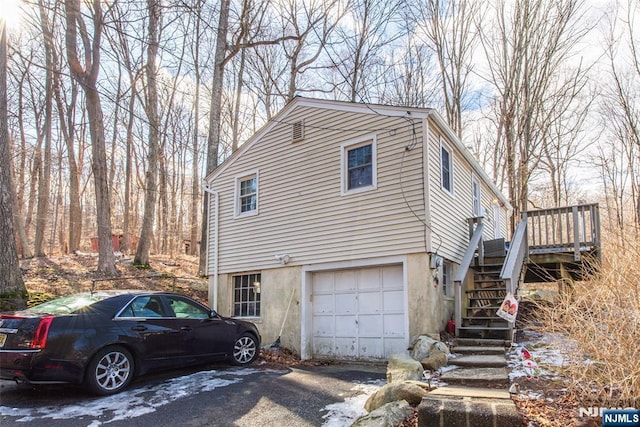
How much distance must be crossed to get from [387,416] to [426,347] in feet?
10.7

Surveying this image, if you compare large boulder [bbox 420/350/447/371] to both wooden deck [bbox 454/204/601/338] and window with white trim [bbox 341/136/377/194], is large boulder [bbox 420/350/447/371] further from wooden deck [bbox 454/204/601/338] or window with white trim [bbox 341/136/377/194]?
window with white trim [bbox 341/136/377/194]

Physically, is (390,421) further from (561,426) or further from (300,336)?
(300,336)

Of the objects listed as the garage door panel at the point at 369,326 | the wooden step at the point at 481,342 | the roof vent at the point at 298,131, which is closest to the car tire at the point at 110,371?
the garage door panel at the point at 369,326

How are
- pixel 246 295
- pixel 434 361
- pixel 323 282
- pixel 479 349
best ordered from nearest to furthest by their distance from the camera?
pixel 434 361
pixel 479 349
pixel 323 282
pixel 246 295

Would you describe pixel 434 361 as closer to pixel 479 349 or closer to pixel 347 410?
pixel 479 349

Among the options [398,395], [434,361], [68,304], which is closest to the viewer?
[398,395]

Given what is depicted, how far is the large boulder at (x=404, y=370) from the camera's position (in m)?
6.06

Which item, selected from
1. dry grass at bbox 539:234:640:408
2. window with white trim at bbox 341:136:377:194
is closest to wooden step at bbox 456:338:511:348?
dry grass at bbox 539:234:640:408

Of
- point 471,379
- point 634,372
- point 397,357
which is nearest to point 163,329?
point 397,357

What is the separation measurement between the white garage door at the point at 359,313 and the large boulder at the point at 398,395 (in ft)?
11.7

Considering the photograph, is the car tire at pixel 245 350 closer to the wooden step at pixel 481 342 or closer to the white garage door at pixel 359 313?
the white garage door at pixel 359 313

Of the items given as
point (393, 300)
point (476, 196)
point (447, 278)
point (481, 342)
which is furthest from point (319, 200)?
point (476, 196)

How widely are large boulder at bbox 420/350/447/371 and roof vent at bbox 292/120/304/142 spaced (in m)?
6.12

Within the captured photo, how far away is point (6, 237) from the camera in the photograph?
9234mm
